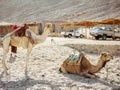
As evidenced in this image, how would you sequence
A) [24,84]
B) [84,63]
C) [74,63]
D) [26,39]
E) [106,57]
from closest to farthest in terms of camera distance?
[24,84]
[106,57]
[26,39]
[84,63]
[74,63]

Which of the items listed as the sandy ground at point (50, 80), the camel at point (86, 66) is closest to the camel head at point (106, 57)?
the camel at point (86, 66)

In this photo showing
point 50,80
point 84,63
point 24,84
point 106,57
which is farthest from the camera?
point 84,63

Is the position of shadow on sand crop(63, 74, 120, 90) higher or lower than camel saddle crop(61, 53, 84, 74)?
lower

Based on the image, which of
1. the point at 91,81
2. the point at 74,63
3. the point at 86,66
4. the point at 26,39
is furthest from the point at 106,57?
the point at 26,39

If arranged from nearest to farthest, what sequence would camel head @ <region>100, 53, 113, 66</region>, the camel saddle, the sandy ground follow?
1. the sandy ground
2. camel head @ <region>100, 53, 113, 66</region>
3. the camel saddle

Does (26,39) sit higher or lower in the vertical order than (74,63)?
higher

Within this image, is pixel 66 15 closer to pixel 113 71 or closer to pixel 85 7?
pixel 85 7

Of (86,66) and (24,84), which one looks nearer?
(24,84)

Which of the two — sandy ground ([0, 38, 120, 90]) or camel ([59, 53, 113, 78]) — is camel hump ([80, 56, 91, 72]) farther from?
sandy ground ([0, 38, 120, 90])

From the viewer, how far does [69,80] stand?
1193cm

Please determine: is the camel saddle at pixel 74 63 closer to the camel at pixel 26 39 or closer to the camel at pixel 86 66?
the camel at pixel 86 66

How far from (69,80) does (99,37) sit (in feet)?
95.7

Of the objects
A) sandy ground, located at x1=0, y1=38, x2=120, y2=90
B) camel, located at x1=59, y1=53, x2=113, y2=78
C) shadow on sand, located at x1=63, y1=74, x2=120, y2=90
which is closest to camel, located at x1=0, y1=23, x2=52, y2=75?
sandy ground, located at x1=0, y1=38, x2=120, y2=90

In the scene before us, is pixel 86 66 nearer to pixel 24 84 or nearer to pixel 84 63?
pixel 84 63
